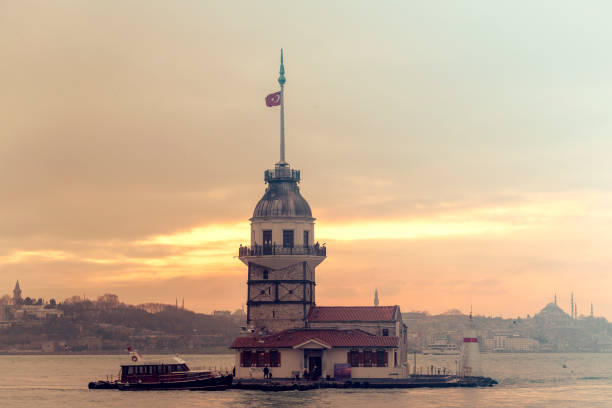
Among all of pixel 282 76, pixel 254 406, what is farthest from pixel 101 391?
pixel 282 76

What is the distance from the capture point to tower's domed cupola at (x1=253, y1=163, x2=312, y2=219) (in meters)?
96.7

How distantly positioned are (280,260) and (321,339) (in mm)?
7935

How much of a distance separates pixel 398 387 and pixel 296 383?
27.7 feet

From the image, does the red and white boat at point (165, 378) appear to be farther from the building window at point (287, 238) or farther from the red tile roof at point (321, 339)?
the building window at point (287, 238)

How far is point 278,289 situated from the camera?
95812 mm

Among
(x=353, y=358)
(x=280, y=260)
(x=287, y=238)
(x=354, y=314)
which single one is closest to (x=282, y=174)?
(x=287, y=238)

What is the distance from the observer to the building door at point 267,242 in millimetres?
95688

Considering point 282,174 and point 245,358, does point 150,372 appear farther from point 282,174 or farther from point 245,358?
point 282,174

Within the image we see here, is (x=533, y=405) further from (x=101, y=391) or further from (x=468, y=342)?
(x=101, y=391)

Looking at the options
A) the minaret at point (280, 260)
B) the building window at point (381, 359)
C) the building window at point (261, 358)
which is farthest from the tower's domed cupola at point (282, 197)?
the building window at point (381, 359)

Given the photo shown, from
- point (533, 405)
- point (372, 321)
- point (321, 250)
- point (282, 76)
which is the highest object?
point (282, 76)

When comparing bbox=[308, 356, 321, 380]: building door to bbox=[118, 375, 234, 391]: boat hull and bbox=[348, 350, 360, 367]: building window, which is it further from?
bbox=[118, 375, 234, 391]: boat hull

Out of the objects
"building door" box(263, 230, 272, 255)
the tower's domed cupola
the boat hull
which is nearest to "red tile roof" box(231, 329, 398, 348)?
the boat hull

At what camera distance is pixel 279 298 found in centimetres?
9562
